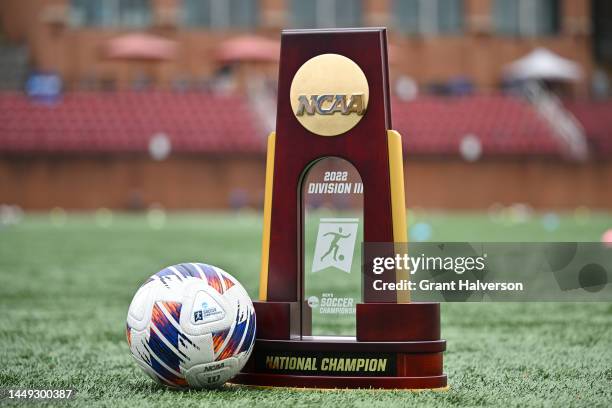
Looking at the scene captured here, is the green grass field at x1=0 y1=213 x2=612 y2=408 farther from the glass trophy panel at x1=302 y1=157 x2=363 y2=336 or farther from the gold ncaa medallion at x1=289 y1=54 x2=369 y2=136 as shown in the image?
the gold ncaa medallion at x1=289 y1=54 x2=369 y2=136

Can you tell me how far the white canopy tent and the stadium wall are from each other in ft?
11.7

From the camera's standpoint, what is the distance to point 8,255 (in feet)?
43.1

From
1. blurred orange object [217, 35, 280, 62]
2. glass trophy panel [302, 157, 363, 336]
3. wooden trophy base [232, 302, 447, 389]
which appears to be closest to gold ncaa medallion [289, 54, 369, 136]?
glass trophy panel [302, 157, 363, 336]

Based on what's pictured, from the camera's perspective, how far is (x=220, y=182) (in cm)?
2745

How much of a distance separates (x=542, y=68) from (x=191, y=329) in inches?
1127

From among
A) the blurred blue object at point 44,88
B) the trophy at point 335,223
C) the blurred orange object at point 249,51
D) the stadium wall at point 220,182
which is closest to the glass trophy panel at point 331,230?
the trophy at point 335,223

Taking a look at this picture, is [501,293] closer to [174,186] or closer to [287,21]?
[174,186]

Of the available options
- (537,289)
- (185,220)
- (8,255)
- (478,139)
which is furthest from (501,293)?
(478,139)

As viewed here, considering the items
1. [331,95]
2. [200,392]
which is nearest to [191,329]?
[200,392]

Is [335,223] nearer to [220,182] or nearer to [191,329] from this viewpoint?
[191,329]

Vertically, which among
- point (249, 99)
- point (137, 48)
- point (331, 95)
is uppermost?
point (331, 95)

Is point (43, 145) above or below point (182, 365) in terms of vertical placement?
below

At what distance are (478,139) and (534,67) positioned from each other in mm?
4165

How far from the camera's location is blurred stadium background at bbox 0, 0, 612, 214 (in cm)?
2706
